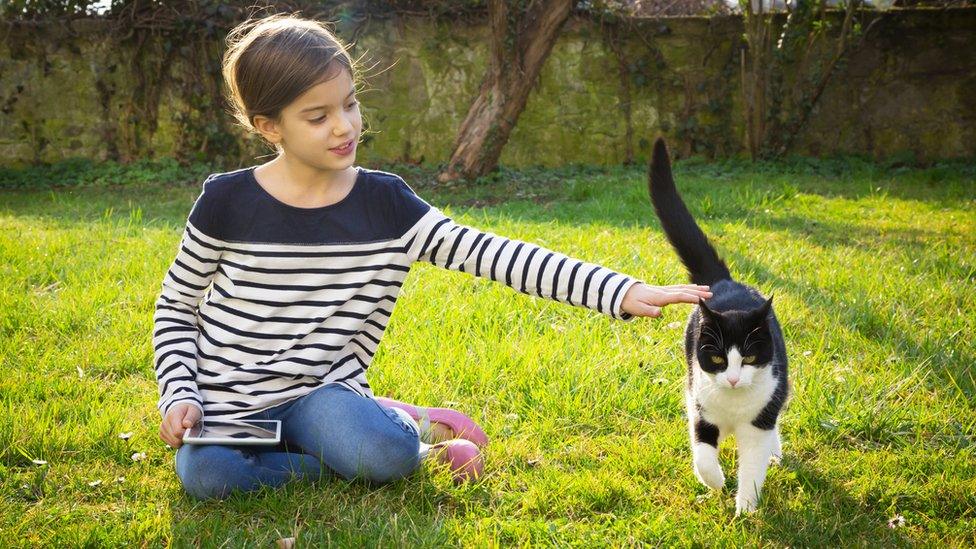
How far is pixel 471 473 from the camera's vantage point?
2.20 metres

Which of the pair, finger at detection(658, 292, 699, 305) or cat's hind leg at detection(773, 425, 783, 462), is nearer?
finger at detection(658, 292, 699, 305)

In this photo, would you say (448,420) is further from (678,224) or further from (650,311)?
(678,224)

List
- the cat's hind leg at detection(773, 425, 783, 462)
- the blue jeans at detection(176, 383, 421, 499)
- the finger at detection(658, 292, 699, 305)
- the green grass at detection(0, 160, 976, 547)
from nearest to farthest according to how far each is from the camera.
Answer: the finger at detection(658, 292, 699, 305) → the green grass at detection(0, 160, 976, 547) → the blue jeans at detection(176, 383, 421, 499) → the cat's hind leg at detection(773, 425, 783, 462)

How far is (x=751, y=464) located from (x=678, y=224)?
0.82 meters

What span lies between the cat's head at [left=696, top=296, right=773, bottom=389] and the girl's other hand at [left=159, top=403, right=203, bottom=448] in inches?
52.7

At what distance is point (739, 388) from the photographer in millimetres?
2160

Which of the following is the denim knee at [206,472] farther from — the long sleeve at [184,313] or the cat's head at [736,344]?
the cat's head at [736,344]

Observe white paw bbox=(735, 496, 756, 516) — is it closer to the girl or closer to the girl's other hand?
Result: the girl

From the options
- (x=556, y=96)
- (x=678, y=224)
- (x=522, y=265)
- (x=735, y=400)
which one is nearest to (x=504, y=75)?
(x=556, y=96)

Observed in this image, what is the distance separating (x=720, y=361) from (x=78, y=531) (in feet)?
5.37

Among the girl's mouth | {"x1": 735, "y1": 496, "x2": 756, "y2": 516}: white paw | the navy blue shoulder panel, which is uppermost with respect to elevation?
the girl's mouth

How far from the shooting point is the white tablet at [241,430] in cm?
210

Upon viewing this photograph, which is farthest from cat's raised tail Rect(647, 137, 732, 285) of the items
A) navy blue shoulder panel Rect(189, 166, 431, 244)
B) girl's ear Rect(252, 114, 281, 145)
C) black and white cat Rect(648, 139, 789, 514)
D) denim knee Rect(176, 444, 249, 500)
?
denim knee Rect(176, 444, 249, 500)

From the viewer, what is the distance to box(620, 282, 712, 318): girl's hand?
189 cm
